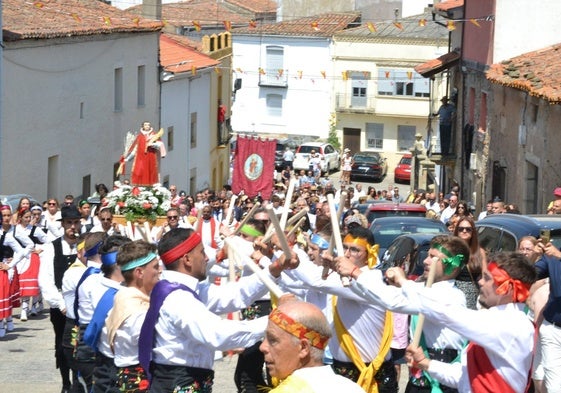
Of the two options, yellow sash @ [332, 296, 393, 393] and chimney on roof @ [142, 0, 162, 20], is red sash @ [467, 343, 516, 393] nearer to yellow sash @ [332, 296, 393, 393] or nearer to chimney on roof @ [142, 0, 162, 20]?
yellow sash @ [332, 296, 393, 393]

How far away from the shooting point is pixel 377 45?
63469 millimetres

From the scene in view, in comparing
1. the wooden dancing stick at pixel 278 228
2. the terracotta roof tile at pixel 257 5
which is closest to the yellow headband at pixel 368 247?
the wooden dancing stick at pixel 278 228

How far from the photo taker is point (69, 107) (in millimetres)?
34750

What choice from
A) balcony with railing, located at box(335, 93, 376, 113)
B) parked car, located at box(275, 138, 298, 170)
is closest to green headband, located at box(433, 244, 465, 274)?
parked car, located at box(275, 138, 298, 170)

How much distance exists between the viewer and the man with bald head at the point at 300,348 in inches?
204

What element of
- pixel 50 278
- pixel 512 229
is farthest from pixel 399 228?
pixel 50 278

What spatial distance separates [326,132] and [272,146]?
25994mm

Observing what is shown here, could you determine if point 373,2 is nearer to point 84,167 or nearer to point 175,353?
point 84,167

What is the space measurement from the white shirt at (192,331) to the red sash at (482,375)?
1.19m

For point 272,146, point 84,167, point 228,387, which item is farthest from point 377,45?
point 228,387

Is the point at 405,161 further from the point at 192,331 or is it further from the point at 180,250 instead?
the point at 192,331

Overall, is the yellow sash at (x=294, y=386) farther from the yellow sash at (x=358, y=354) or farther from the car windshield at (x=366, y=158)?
the car windshield at (x=366, y=158)

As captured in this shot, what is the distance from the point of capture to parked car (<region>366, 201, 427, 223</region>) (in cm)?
2455

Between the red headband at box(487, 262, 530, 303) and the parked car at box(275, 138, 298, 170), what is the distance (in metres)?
50.7
